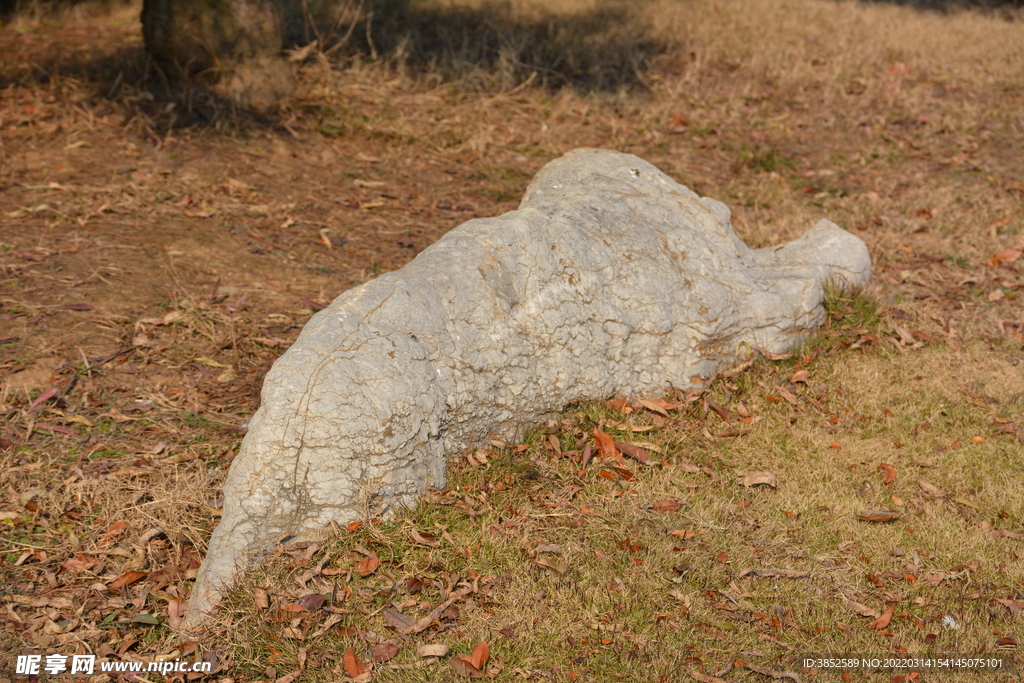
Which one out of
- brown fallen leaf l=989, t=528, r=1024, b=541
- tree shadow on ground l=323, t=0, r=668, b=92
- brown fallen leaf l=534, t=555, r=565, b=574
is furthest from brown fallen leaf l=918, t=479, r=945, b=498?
tree shadow on ground l=323, t=0, r=668, b=92

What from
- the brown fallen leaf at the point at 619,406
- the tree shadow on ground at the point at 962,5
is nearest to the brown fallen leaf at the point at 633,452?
the brown fallen leaf at the point at 619,406

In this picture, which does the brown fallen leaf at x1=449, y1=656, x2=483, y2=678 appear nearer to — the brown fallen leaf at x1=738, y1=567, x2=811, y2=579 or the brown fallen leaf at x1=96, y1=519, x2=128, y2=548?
the brown fallen leaf at x1=738, y1=567, x2=811, y2=579

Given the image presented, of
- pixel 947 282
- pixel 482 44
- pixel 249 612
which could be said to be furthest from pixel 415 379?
pixel 482 44

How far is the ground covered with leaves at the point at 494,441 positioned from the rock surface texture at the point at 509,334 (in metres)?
0.16

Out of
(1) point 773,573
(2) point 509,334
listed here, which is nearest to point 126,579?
(2) point 509,334

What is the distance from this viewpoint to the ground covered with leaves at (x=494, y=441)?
10.6ft

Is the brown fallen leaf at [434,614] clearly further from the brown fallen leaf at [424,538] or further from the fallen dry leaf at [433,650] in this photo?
the brown fallen leaf at [424,538]

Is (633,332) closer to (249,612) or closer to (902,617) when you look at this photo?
(902,617)

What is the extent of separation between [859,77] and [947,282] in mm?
4647

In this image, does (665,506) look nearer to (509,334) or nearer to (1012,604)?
(509,334)

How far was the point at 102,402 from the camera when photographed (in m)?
4.33

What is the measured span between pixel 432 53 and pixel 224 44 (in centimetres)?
270

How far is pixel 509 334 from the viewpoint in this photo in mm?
3971

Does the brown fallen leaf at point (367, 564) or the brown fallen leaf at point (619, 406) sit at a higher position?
the brown fallen leaf at point (619, 406)
